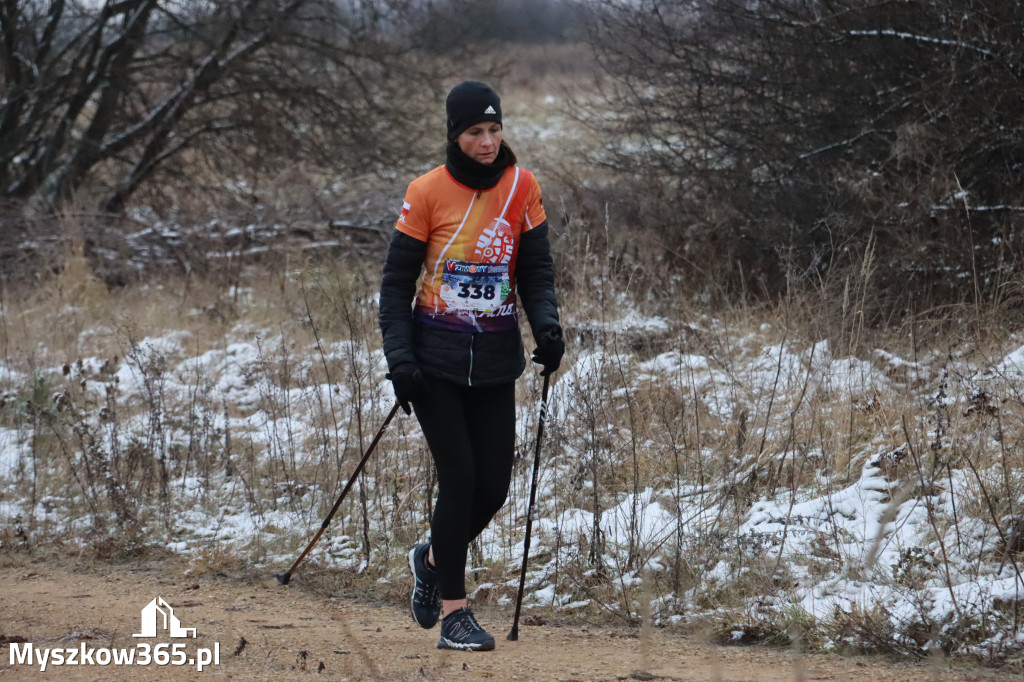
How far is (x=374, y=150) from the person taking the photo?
47.3ft

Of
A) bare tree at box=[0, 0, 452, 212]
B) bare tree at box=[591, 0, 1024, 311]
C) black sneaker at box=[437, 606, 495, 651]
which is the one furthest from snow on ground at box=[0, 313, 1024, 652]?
bare tree at box=[0, 0, 452, 212]

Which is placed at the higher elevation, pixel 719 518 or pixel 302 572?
pixel 719 518

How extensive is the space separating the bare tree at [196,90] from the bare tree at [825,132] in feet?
13.5

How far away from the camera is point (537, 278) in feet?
12.4

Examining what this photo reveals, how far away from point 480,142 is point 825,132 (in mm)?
6407

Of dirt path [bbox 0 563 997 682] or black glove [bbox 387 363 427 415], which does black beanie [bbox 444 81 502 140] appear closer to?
black glove [bbox 387 363 427 415]

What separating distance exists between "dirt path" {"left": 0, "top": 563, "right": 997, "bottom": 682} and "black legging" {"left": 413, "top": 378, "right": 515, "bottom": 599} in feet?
1.26

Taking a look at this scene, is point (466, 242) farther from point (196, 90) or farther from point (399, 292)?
point (196, 90)

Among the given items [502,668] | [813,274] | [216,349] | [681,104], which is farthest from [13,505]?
[681,104]

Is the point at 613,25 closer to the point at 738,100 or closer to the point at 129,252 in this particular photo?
the point at 738,100

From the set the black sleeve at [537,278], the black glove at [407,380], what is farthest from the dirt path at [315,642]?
the black sleeve at [537,278]

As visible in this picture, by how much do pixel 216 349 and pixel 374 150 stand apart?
6027 mm

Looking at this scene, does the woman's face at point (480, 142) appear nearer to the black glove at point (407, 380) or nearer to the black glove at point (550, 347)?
the black glove at point (550, 347)

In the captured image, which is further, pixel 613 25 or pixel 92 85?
pixel 92 85
